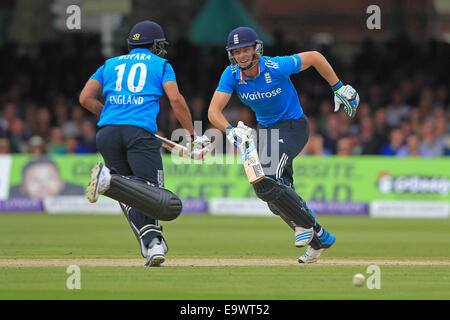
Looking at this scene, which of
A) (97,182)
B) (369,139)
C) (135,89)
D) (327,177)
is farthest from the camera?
(369,139)

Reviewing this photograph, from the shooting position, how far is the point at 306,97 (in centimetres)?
2059

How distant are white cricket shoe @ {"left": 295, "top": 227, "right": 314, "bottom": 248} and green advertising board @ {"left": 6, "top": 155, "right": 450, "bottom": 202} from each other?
8.25m

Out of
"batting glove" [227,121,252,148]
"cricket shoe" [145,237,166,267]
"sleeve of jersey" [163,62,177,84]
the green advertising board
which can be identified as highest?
"sleeve of jersey" [163,62,177,84]

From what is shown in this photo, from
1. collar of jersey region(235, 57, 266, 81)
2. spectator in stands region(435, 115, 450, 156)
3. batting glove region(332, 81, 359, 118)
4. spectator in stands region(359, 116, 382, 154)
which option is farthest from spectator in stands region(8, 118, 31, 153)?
batting glove region(332, 81, 359, 118)

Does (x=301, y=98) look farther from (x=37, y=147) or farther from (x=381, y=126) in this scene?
(x=37, y=147)

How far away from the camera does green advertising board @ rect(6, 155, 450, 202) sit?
1764 centimetres

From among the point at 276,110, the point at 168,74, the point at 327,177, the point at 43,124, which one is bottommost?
the point at 327,177

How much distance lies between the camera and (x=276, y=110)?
9.52m

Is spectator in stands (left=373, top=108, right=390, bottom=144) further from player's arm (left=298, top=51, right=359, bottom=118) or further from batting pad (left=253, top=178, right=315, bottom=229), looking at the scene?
batting pad (left=253, top=178, right=315, bottom=229)

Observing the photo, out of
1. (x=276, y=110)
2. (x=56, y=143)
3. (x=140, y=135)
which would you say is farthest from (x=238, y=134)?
(x=56, y=143)

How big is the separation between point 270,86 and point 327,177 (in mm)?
8696

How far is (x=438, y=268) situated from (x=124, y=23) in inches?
659

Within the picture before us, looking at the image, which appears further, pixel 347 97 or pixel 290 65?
pixel 347 97

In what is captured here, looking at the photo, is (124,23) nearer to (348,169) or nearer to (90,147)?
(90,147)
